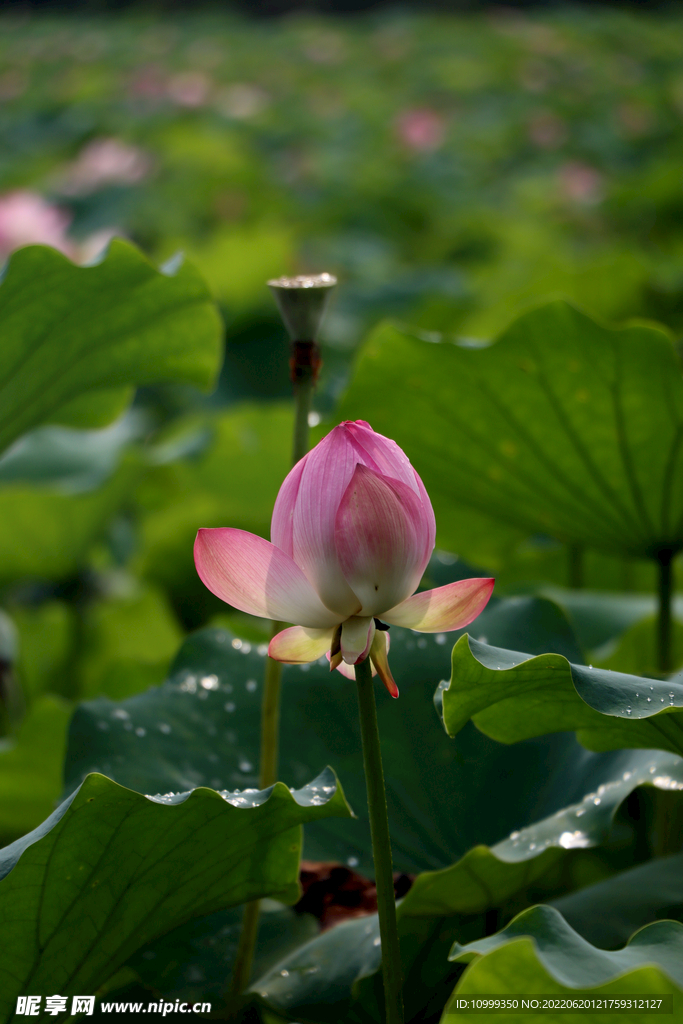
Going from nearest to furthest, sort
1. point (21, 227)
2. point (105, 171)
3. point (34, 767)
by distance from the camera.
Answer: point (34, 767) → point (21, 227) → point (105, 171)

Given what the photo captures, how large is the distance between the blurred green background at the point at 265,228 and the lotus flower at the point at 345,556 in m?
0.36

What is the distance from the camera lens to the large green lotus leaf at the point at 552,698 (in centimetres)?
40

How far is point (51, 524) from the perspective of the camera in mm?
1256

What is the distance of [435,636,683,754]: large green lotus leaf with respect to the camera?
40 cm

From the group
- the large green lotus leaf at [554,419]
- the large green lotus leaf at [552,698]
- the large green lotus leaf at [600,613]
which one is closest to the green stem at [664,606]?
the large green lotus leaf at [554,419]

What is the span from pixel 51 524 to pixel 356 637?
3.19ft

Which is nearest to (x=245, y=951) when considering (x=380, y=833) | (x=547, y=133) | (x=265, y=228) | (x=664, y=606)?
(x=380, y=833)

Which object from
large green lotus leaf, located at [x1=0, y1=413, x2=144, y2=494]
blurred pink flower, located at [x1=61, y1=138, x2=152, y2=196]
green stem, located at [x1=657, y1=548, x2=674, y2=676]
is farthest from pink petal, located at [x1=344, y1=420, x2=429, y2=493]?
blurred pink flower, located at [x1=61, y1=138, x2=152, y2=196]

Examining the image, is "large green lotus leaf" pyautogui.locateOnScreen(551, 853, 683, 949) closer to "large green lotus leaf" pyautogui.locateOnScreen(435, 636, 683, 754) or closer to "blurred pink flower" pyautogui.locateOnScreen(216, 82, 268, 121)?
"large green lotus leaf" pyautogui.locateOnScreen(435, 636, 683, 754)

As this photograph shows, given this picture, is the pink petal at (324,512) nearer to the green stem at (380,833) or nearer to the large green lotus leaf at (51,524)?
the green stem at (380,833)

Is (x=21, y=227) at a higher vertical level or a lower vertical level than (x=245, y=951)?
higher

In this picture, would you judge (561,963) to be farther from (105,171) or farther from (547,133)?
(547,133)

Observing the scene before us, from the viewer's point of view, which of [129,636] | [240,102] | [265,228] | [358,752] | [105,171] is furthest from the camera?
[240,102]

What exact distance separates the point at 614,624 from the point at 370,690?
589mm
